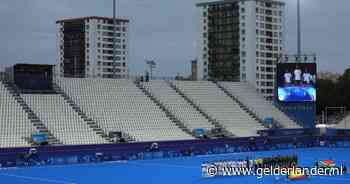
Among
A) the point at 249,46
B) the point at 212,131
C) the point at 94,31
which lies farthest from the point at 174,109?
the point at 94,31

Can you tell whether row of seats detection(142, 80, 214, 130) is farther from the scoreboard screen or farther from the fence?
the scoreboard screen

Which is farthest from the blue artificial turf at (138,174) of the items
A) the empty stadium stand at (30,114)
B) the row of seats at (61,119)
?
the empty stadium stand at (30,114)

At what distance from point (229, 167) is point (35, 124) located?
641 inches

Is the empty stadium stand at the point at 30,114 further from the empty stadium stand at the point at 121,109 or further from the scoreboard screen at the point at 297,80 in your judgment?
the scoreboard screen at the point at 297,80

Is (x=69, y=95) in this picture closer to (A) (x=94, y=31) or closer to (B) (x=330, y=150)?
(B) (x=330, y=150)

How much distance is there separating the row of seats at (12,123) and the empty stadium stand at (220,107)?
50.4 feet

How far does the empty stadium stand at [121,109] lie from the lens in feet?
146

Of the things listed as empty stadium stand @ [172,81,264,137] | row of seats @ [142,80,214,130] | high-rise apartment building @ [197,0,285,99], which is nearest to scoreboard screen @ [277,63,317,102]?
empty stadium stand @ [172,81,264,137]

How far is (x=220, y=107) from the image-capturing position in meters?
51.8

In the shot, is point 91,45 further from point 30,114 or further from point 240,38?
point 30,114

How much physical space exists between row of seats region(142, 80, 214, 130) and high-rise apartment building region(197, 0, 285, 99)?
45896 mm

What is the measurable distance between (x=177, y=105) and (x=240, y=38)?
179ft

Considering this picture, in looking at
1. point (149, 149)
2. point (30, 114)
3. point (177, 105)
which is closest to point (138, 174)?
point (149, 149)

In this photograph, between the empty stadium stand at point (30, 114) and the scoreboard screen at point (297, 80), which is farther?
the scoreboard screen at point (297, 80)
